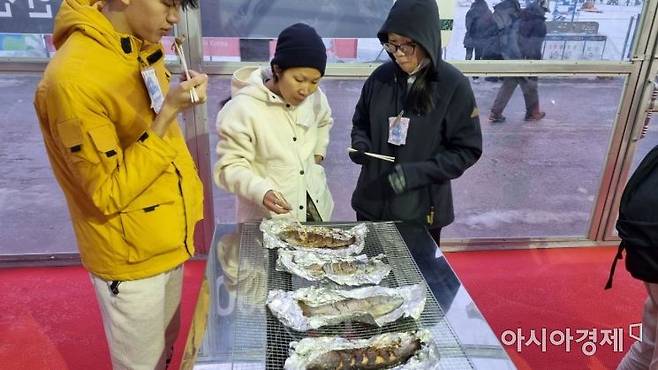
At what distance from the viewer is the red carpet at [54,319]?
1.94 meters

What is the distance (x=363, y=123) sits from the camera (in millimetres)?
1816

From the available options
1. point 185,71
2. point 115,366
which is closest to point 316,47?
point 185,71

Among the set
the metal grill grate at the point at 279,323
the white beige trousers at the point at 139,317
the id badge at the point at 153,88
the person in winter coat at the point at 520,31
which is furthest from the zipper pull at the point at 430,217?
the person in winter coat at the point at 520,31

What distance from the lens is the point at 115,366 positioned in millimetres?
1378

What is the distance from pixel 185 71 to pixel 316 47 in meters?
0.48

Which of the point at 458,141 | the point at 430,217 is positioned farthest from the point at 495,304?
the point at 458,141

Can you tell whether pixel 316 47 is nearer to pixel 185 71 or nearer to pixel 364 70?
pixel 185 71

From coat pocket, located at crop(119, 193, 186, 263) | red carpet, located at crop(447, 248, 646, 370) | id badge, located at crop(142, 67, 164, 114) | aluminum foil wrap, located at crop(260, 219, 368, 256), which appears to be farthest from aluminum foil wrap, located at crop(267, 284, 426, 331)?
red carpet, located at crop(447, 248, 646, 370)

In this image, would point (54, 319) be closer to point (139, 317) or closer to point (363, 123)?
point (139, 317)

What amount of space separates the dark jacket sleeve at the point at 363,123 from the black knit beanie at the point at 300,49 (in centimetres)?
33

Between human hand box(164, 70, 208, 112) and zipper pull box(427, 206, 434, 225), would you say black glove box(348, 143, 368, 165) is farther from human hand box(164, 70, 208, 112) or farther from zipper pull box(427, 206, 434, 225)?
human hand box(164, 70, 208, 112)

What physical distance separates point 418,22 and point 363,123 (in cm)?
44

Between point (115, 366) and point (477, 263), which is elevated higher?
point (115, 366)

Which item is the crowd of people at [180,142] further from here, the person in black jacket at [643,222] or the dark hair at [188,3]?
the person in black jacket at [643,222]
